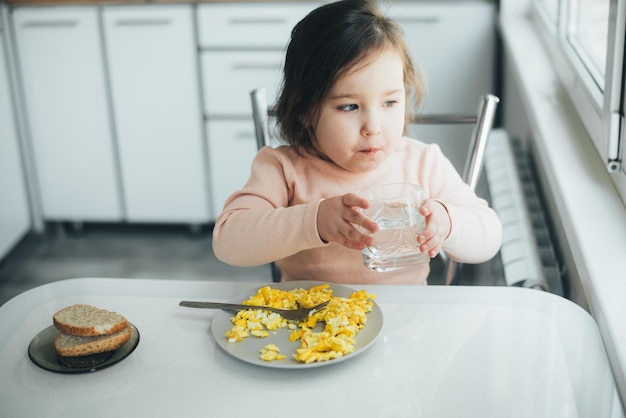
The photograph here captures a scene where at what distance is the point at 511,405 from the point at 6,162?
2.48 metres

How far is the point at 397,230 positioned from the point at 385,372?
0.65 feet

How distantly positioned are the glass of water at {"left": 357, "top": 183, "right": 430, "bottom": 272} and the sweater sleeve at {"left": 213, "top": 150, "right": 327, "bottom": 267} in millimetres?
108

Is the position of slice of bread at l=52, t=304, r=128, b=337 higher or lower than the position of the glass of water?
lower

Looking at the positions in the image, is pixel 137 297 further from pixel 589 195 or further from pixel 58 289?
pixel 589 195

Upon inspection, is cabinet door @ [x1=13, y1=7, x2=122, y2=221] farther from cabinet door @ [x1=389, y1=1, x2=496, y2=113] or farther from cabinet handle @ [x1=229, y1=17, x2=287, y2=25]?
cabinet door @ [x1=389, y1=1, x2=496, y2=113]

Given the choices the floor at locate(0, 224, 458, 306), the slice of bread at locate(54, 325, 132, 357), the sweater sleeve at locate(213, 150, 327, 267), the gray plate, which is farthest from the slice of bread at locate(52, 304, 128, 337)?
the floor at locate(0, 224, 458, 306)

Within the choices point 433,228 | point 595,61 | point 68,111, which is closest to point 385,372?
point 433,228

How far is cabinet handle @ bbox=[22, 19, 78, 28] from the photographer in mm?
2740

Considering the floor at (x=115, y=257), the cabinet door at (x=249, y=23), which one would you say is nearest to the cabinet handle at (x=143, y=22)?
the cabinet door at (x=249, y=23)

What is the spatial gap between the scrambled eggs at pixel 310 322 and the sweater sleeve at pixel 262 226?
0.32 feet

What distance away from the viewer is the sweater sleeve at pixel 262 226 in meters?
A: 1.04

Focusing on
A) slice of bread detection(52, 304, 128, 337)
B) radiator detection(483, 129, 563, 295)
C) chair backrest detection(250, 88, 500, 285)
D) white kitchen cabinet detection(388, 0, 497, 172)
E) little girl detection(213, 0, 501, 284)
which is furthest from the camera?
white kitchen cabinet detection(388, 0, 497, 172)

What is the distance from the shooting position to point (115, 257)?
2820 millimetres

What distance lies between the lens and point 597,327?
0.87 meters
